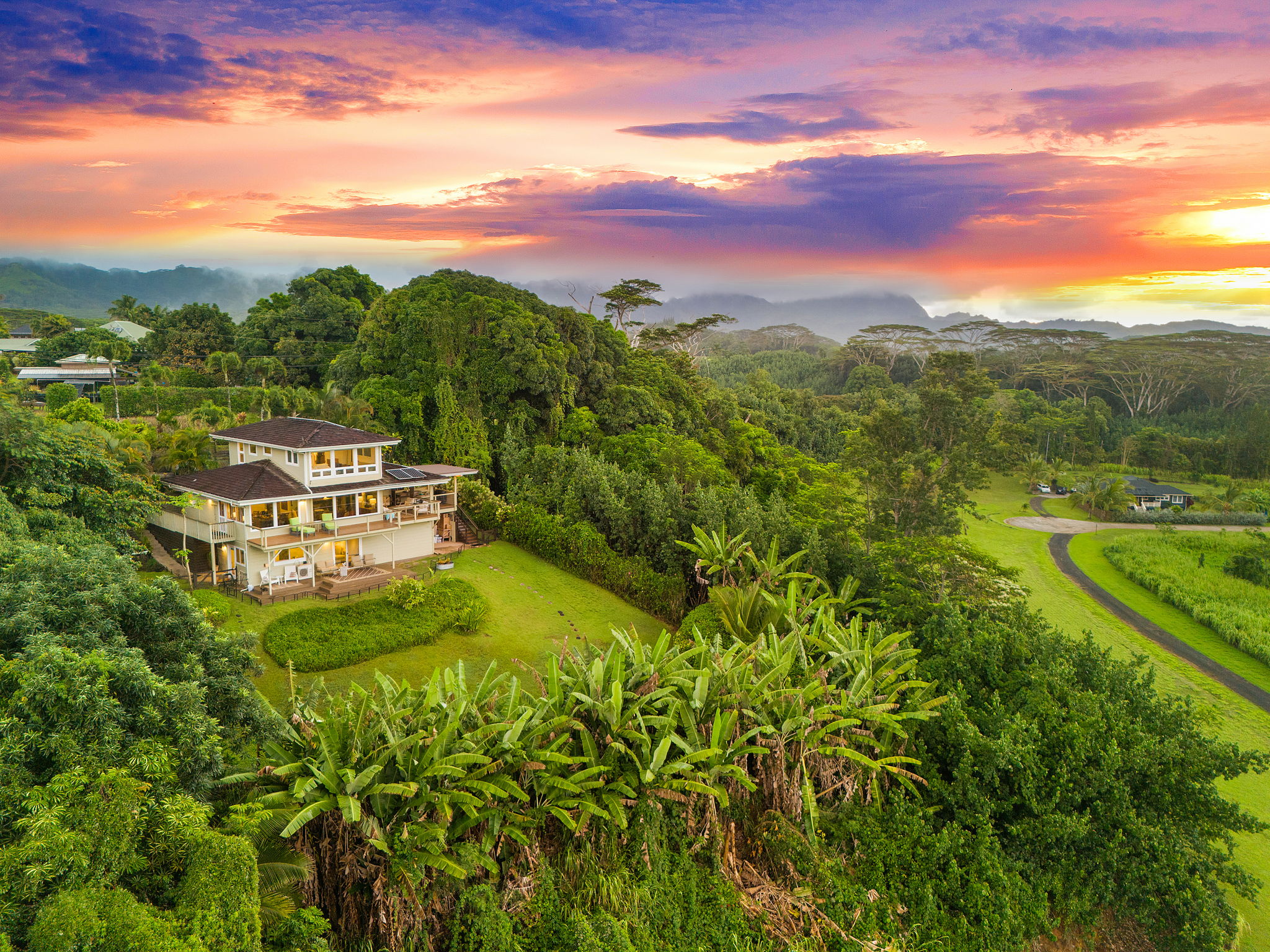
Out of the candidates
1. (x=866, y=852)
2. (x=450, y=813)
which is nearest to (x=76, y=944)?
(x=450, y=813)

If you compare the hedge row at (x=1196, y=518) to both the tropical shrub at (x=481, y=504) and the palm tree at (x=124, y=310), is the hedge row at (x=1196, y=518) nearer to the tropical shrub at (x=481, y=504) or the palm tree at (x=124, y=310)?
the tropical shrub at (x=481, y=504)

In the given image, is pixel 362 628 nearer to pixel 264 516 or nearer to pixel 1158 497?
pixel 264 516

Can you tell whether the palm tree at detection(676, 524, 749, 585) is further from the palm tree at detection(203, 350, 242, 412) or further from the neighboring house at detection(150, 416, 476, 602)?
the palm tree at detection(203, 350, 242, 412)

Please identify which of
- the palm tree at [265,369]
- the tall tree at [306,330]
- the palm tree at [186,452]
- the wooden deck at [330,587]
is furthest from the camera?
the tall tree at [306,330]

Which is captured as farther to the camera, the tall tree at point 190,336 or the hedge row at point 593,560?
the tall tree at point 190,336

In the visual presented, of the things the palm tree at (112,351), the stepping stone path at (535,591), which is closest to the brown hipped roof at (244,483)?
the stepping stone path at (535,591)

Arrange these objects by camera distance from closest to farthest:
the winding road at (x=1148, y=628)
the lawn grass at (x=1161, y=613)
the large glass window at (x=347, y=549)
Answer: the winding road at (x=1148, y=628)
the large glass window at (x=347, y=549)
the lawn grass at (x=1161, y=613)

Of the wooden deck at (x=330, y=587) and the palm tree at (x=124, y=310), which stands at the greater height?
the palm tree at (x=124, y=310)
